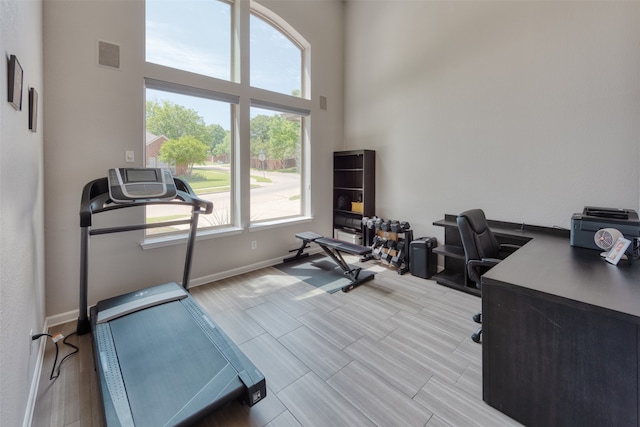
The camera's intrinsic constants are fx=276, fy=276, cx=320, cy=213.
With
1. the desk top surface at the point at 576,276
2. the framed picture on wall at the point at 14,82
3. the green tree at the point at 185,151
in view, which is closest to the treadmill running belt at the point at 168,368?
the framed picture on wall at the point at 14,82

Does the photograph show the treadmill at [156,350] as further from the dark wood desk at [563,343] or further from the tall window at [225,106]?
the dark wood desk at [563,343]

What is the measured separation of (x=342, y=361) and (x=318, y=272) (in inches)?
73.7

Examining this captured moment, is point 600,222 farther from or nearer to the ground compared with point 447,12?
nearer to the ground

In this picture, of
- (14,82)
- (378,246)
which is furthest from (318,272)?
(14,82)

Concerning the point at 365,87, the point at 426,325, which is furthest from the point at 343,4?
the point at 426,325

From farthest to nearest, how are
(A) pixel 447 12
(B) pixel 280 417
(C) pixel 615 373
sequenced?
(A) pixel 447 12 < (B) pixel 280 417 < (C) pixel 615 373

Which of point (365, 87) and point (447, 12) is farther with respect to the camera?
point (365, 87)

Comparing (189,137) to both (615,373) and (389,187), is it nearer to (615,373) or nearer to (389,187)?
(389,187)

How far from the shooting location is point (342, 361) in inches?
82.2

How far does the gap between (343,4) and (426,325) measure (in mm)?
5572

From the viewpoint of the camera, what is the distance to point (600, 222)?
2.10 meters

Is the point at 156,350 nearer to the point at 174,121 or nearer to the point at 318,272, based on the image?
the point at 318,272

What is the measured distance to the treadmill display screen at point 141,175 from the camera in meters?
2.41

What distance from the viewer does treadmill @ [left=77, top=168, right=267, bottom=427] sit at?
1.48 meters
